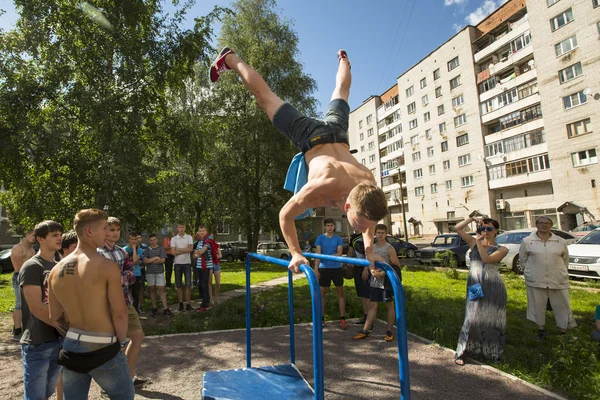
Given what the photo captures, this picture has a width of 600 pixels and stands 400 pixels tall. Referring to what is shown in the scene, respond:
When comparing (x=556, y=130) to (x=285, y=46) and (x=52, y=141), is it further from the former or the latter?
(x=52, y=141)

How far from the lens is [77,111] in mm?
9305

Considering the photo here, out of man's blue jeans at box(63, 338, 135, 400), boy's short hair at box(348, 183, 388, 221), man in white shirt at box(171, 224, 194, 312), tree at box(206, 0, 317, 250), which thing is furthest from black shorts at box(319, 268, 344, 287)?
tree at box(206, 0, 317, 250)

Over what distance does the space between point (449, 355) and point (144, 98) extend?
9272 millimetres

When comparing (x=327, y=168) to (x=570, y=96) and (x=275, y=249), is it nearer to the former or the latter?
(x=275, y=249)

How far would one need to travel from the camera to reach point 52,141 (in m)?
8.17

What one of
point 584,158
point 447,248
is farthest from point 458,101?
point 447,248

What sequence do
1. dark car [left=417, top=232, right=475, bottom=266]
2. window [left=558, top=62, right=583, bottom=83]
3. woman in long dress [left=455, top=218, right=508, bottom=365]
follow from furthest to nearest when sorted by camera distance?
window [left=558, top=62, right=583, bottom=83], dark car [left=417, top=232, right=475, bottom=266], woman in long dress [left=455, top=218, right=508, bottom=365]

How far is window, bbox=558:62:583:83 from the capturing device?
2725 cm

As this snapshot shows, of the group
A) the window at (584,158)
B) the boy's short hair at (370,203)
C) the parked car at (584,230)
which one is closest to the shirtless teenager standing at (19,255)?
the boy's short hair at (370,203)

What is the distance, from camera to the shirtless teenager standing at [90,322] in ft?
7.84

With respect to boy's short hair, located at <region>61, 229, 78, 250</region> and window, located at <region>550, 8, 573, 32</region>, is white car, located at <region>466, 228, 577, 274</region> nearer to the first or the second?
boy's short hair, located at <region>61, 229, 78, 250</region>

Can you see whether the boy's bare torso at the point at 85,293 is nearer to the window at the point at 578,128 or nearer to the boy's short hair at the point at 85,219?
the boy's short hair at the point at 85,219

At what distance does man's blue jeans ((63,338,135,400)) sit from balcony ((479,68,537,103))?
118 feet

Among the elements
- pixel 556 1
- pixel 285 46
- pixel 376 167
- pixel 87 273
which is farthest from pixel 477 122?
pixel 87 273
